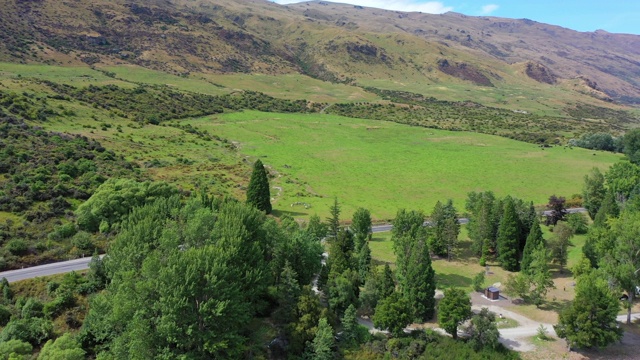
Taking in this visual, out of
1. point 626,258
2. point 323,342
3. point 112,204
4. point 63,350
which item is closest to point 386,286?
point 323,342

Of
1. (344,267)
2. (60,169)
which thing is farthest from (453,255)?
(60,169)

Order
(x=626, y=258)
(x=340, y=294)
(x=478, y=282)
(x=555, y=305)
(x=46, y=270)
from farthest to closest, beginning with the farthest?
(x=478, y=282), (x=555, y=305), (x=626, y=258), (x=46, y=270), (x=340, y=294)

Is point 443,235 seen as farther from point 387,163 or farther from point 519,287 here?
point 387,163

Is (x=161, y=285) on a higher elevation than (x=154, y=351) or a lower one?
higher

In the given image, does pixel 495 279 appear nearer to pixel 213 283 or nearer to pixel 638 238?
pixel 638 238

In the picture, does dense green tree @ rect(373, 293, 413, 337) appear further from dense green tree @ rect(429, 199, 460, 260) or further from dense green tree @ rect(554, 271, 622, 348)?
dense green tree @ rect(429, 199, 460, 260)

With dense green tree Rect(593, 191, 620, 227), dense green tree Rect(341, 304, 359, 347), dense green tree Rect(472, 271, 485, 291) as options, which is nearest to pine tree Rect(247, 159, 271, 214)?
dense green tree Rect(341, 304, 359, 347)
